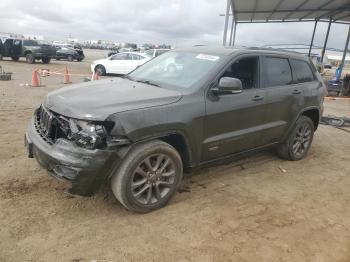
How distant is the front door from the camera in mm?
4039

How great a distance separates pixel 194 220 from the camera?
142 inches

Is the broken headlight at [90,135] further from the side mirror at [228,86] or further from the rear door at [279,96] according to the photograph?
the rear door at [279,96]

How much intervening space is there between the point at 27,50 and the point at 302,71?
23.7 metres

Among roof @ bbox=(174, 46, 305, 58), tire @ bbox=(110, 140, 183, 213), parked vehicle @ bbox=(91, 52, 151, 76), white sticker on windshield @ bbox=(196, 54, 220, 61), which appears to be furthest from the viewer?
parked vehicle @ bbox=(91, 52, 151, 76)

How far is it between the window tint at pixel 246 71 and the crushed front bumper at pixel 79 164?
2.03m

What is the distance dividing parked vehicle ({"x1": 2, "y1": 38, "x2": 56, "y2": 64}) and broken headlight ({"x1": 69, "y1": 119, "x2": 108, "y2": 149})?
78.5 feet

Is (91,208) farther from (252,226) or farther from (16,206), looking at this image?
(252,226)

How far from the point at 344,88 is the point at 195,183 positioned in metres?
15.1

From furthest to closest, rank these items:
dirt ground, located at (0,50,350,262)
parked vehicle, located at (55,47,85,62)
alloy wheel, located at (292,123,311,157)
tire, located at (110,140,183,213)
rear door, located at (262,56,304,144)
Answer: parked vehicle, located at (55,47,85,62)
alloy wheel, located at (292,123,311,157)
rear door, located at (262,56,304,144)
tire, located at (110,140,183,213)
dirt ground, located at (0,50,350,262)

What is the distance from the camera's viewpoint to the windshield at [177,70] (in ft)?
13.6

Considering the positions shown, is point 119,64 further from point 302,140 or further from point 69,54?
point 69,54

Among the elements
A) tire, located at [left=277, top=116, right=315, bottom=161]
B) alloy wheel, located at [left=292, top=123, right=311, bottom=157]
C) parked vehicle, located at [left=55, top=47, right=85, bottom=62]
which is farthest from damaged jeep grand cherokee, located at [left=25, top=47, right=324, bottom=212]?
parked vehicle, located at [left=55, top=47, right=85, bottom=62]

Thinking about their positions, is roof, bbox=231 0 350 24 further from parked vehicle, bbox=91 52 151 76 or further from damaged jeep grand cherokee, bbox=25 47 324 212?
damaged jeep grand cherokee, bbox=25 47 324 212

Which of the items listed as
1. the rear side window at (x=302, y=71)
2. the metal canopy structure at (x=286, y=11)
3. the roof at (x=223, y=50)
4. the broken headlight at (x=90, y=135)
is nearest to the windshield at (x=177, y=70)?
the roof at (x=223, y=50)
